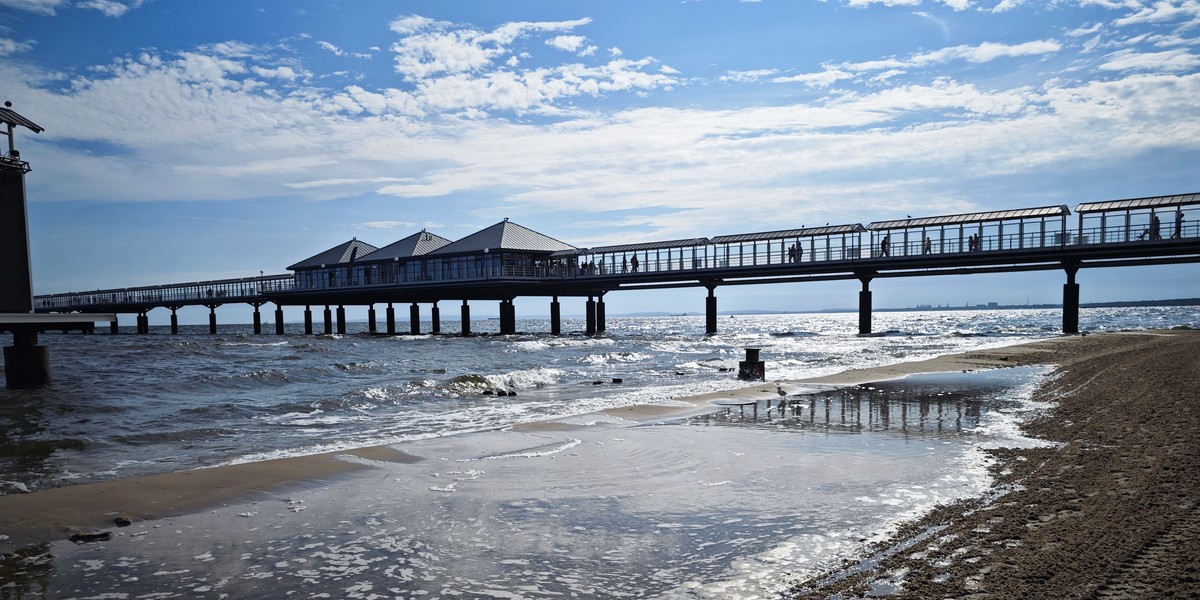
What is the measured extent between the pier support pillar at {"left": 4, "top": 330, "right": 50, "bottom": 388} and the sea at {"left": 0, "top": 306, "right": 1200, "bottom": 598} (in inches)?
45.0

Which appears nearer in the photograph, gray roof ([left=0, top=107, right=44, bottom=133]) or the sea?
the sea

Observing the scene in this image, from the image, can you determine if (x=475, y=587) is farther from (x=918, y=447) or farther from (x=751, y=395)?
(x=751, y=395)

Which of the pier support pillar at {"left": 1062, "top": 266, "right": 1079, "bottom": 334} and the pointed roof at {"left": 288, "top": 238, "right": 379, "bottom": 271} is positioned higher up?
the pointed roof at {"left": 288, "top": 238, "right": 379, "bottom": 271}

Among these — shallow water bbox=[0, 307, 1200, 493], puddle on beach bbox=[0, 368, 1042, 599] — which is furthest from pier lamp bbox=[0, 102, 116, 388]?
puddle on beach bbox=[0, 368, 1042, 599]

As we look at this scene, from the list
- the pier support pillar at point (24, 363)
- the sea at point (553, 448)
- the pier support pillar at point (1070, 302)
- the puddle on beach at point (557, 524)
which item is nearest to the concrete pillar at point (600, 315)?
the pier support pillar at point (1070, 302)

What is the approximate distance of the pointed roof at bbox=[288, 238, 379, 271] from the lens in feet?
233

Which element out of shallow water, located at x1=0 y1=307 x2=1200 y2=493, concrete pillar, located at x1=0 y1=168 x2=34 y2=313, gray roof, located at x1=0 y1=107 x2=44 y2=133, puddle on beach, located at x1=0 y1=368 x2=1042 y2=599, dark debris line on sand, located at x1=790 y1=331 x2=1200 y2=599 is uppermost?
gray roof, located at x1=0 y1=107 x2=44 y2=133

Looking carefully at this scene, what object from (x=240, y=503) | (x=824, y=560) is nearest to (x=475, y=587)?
(x=824, y=560)

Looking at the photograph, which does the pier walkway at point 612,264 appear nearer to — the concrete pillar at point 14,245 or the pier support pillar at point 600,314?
the pier support pillar at point 600,314

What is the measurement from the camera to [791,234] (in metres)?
50.7

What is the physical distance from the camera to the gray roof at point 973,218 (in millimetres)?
42656

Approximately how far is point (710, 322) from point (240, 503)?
2124 inches

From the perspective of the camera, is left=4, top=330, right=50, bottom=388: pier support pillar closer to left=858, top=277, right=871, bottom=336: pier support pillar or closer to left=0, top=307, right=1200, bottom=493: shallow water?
left=0, top=307, right=1200, bottom=493: shallow water

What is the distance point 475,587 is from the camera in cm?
506
